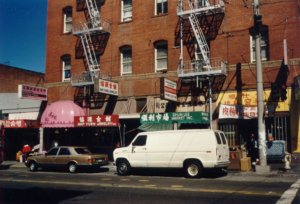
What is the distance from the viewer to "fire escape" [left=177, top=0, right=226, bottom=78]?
A: 1888 cm

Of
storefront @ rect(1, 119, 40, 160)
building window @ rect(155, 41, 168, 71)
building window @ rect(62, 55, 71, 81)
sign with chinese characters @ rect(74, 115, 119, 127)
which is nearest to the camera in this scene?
sign with chinese characters @ rect(74, 115, 119, 127)

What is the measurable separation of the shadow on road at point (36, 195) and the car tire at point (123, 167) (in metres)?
4.45

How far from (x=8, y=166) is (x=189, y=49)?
1577 centimetres

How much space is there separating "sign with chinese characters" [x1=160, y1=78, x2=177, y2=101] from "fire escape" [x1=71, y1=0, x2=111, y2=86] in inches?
236

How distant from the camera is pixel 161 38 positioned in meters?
21.5

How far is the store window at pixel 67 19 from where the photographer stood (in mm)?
25922

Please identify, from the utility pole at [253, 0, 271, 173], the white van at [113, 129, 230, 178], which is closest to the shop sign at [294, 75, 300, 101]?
the utility pole at [253, 0, 271, 173]

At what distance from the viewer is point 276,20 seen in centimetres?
→ 1814

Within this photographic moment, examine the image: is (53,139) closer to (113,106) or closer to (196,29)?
(113,106)

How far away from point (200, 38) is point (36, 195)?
46.3 ft

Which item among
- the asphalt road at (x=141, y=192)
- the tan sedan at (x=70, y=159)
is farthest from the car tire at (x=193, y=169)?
the tan sedan at (x=70, y=159)

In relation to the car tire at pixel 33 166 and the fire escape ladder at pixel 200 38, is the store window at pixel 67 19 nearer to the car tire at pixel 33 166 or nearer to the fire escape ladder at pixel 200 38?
the fire escape ladder at pixel 200 38

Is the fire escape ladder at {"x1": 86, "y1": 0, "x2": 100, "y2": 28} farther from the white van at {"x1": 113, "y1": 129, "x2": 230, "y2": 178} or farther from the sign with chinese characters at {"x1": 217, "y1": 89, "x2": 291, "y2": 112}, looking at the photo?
the white van at {"x1": 113, "y1": 129, "x2": 230, "y2": 178}

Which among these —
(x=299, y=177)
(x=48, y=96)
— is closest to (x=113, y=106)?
(x=48, y=96)
